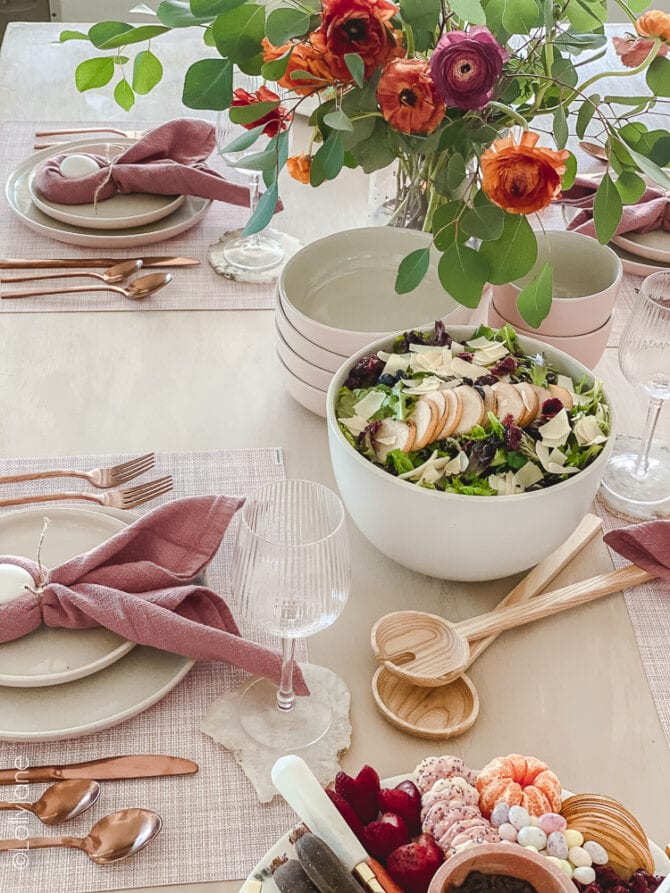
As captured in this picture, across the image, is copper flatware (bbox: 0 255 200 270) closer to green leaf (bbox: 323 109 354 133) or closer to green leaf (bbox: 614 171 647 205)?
green leaf (bbox: 323 109 354 133)

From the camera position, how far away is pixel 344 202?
5.41 feet

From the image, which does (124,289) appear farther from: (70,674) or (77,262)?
(70,674)

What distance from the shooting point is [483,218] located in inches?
39.1

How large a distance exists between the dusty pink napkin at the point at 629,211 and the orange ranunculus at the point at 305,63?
1.86 feet

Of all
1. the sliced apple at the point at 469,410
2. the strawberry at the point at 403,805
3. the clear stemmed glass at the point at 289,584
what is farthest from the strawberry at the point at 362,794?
the sliced apple at the point at 469,410

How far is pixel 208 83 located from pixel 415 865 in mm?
751

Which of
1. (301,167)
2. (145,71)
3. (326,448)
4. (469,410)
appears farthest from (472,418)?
(145,71)

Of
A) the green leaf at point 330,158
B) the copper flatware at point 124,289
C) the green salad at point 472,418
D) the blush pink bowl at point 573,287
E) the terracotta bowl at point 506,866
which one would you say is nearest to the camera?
the terracotta bowl at point 506,866

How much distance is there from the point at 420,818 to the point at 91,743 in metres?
0.28

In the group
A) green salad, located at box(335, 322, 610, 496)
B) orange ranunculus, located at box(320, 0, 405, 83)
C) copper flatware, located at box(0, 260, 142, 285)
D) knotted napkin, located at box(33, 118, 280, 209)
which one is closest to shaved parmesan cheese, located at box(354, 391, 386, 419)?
green salad, located at box(335, 322, 610, 496)

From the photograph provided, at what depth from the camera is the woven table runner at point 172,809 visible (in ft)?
2.43

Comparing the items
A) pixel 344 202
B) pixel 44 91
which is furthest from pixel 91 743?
pixel 44 91

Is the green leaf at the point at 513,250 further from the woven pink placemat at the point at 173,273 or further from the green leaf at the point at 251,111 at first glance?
the woven pink placemat at the point at 173,273

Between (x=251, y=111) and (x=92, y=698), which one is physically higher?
(x=251, y=111)
